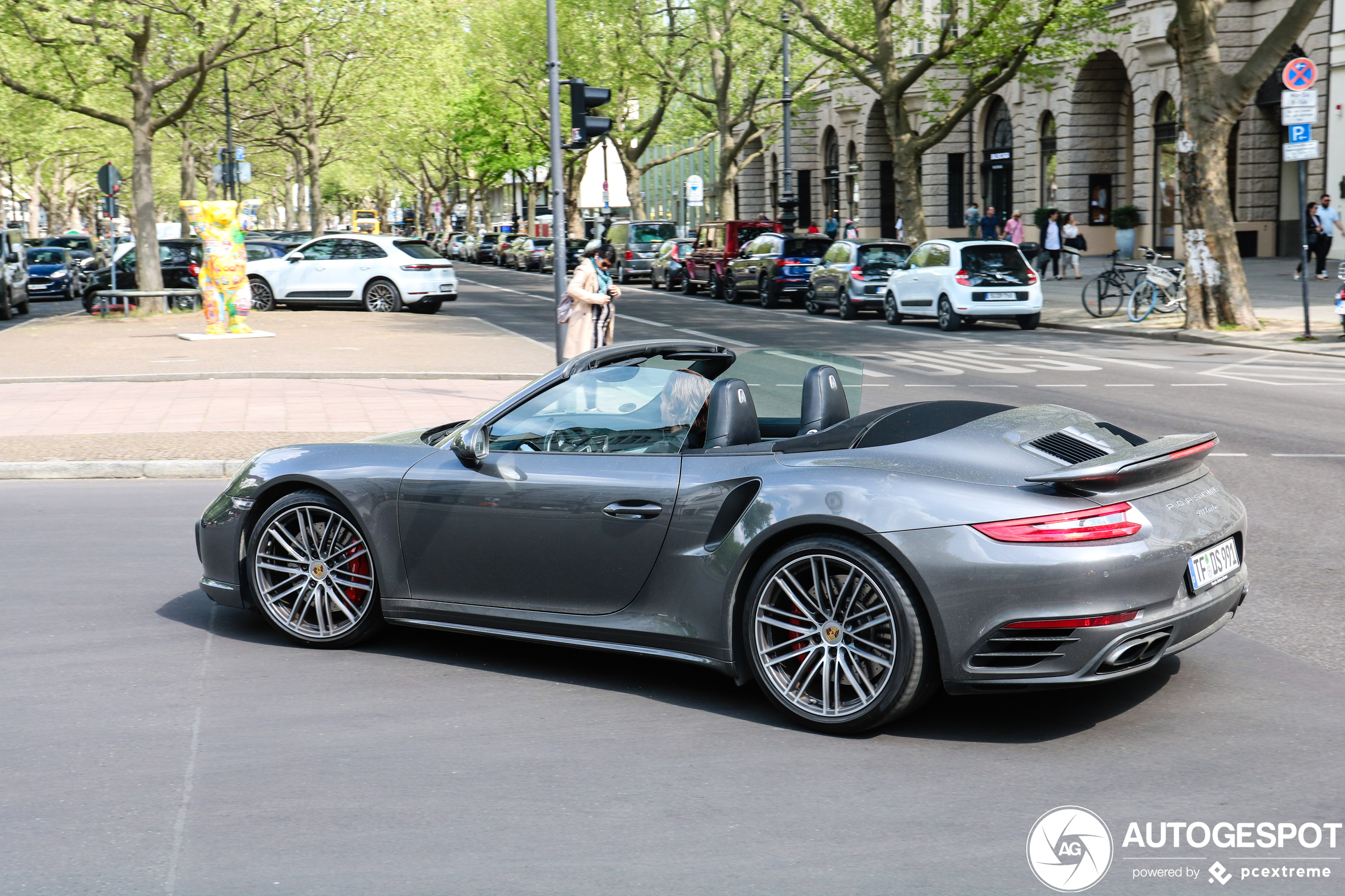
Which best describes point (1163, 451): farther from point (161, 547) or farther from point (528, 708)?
point (161, 547)

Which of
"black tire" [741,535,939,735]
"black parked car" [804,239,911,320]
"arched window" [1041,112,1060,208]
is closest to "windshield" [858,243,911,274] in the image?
"black parked car" [804,239,911,320]

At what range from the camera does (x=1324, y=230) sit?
96.5 ft

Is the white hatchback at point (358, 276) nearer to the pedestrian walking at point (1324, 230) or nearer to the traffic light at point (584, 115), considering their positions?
the traffic light at point (584, 115)

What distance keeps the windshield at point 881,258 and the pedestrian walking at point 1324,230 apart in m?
8.85

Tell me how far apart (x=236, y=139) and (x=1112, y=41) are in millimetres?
31685

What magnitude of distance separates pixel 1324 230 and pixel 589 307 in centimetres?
2126

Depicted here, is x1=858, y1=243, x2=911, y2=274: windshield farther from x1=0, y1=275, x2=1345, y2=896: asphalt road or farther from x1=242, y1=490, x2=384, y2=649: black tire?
x1=242, y1=490, x2=384, y2=649: black tire

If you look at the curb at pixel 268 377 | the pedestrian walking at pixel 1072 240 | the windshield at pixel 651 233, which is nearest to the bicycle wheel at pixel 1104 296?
the pedestrian walking at pixel 1072 240

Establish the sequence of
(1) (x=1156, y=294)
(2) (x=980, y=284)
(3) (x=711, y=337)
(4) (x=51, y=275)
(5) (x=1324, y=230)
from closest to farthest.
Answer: (3) (x=711, y=337), (1) (x=1156, y=294), (2) (x=980, y=284), (5) (x=1324, y=230), (4) (x=51, y=275)

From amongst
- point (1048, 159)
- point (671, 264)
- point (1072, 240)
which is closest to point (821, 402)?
point (1072, 240)

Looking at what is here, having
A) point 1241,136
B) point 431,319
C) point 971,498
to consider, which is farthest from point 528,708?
point 1241,136

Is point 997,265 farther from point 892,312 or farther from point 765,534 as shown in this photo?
point 765,534

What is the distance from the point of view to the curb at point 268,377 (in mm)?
16141
